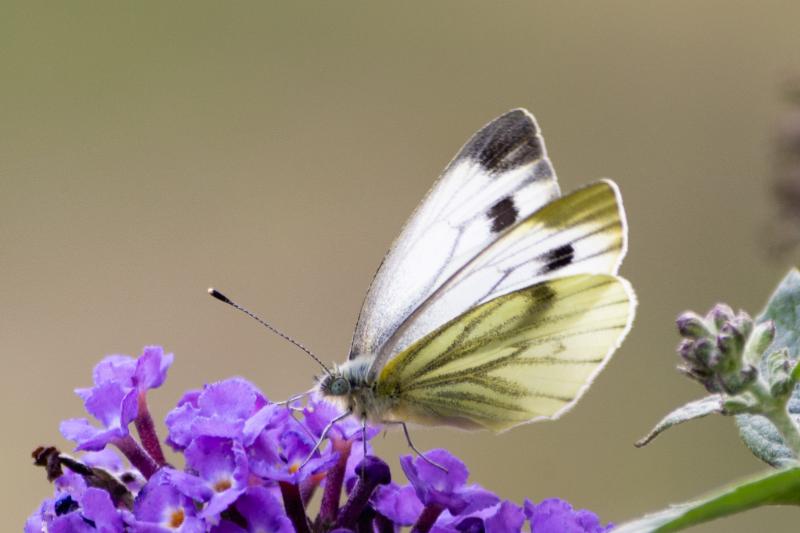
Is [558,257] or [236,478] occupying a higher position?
[558,257]

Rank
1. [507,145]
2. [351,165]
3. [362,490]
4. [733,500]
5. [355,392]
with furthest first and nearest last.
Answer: [351,165], [507,145], [355,392], [362,490], [733,500]

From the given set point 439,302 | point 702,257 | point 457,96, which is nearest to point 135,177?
point 457,96

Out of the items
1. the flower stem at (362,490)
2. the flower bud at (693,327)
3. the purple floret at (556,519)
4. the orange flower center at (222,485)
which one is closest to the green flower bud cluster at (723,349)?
the flower bud at (693,327)

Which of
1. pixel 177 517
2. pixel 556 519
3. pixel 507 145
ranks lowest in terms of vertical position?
pixel 556 519

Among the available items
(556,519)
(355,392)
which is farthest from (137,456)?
(556,519)

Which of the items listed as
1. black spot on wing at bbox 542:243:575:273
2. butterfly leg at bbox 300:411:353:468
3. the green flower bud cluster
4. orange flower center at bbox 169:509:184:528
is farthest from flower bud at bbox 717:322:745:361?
orange flower center at bbox 169:509:184:528

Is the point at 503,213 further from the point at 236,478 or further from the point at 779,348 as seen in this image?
the point at 236,478

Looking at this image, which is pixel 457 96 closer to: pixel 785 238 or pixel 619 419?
pixel 619 419
